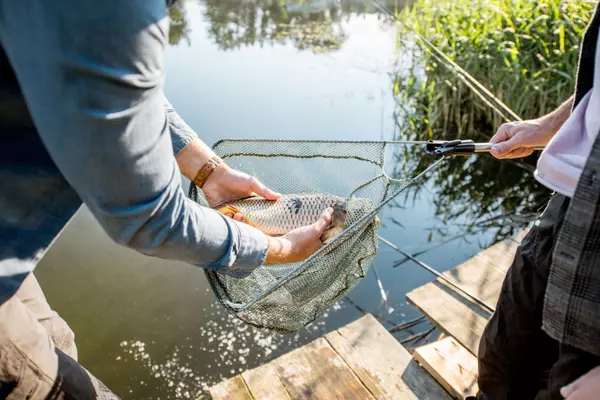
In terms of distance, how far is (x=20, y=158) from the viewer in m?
0.92

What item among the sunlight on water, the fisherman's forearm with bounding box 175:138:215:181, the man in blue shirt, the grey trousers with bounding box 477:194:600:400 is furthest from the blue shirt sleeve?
the sunlight on water

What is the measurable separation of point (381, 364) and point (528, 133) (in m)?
1.20

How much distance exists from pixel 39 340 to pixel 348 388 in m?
1.35

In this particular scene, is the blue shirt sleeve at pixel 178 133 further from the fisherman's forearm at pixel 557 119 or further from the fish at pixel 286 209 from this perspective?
the fisherman's forearm at pixel 557 119

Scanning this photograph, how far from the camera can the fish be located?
6.16 feet

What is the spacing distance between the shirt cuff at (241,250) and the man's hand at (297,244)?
0.42 ft

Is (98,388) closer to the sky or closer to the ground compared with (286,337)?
closer to the sky

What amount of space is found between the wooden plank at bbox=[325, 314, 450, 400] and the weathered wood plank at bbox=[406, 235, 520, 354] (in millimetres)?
260

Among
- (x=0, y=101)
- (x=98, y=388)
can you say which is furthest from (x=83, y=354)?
(x=0, y=101)

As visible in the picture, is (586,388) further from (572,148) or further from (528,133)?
(528,133)

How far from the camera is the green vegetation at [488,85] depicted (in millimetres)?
4355

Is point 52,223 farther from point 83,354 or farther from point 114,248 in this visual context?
point 114,248

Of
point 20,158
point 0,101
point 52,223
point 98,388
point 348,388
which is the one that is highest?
point 0,101

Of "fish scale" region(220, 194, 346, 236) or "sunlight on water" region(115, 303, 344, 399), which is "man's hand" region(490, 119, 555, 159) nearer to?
"fish scale" region(220, 194, 346, 236)
